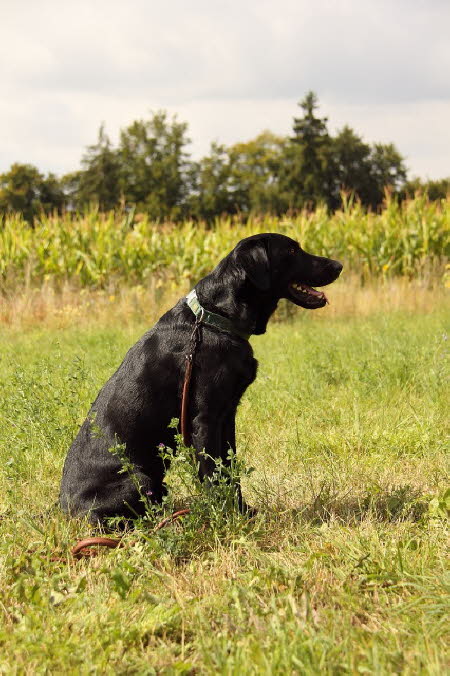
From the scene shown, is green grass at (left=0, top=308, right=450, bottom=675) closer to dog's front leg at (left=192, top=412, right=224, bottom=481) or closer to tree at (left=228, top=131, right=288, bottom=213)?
dog's front leg at (left=192, top=412, right=224, bottom=481)

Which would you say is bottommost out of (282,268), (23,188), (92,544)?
(92,544)

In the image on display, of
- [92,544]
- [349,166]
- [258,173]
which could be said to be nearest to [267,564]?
[92,544]

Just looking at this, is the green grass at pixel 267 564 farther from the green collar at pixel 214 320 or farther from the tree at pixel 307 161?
the tree at pixel 307 161

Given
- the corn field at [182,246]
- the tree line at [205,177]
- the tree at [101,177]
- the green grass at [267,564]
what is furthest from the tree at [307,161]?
the green grass at [267,564]

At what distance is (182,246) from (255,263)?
915 cm

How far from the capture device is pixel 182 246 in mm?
12102

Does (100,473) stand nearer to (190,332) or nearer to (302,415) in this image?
(190,332)

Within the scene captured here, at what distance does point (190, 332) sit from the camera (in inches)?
120

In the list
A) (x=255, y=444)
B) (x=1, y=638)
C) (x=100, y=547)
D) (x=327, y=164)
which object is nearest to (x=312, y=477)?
(x=255, y=444)

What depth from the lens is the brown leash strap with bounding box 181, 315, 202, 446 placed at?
2.93 meters

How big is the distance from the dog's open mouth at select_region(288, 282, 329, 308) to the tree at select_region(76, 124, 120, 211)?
152 feet

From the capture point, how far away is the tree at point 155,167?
4625 cm

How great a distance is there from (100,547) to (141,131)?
168ft

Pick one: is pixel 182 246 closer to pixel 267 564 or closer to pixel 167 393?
pixel 167 393
